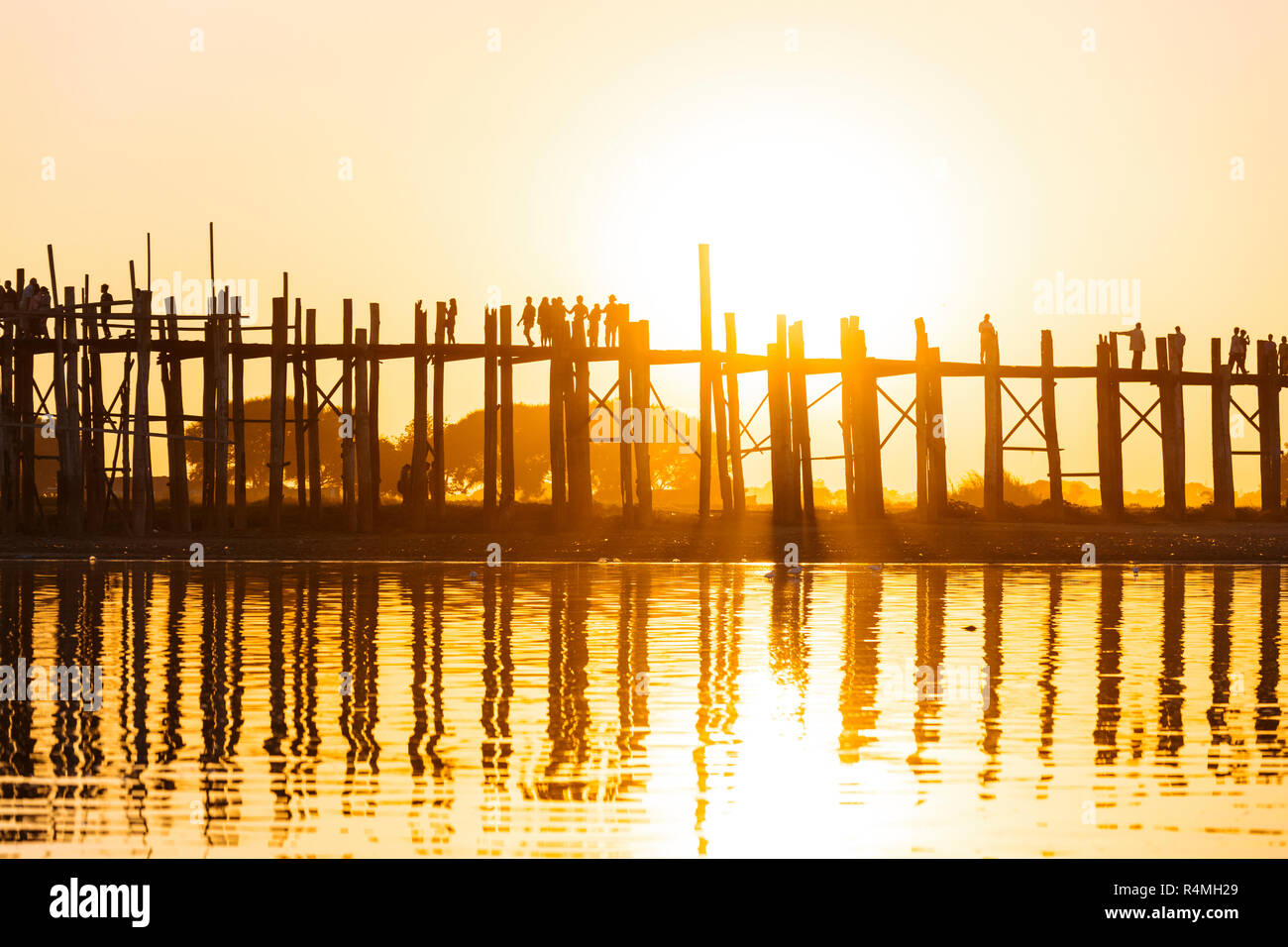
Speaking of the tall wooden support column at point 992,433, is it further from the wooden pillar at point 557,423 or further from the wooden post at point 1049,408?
the wooden pillar at point 557,423

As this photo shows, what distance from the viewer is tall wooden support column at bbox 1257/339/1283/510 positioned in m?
40.1

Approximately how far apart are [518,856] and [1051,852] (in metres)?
2.30

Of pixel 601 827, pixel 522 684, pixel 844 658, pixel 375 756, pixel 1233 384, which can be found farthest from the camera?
pixel 1233 384

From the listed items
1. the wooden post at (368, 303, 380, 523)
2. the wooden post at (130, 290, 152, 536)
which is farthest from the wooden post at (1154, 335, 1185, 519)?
the wooden post at (130, 290, 152, 536)

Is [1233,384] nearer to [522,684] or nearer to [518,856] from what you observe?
[522,684]

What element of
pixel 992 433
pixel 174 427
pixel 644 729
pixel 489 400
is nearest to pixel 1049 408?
pixel 992 433

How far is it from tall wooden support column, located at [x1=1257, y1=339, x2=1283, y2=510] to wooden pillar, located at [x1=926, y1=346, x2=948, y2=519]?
8345 millimetres

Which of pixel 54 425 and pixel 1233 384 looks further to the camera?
pixel 1233 384

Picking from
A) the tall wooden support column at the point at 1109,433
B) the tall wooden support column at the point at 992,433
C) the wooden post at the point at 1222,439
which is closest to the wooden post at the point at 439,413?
the tall wooden support column at the point at 992,433

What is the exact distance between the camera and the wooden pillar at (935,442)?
118ft

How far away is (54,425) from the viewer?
1219 inches
